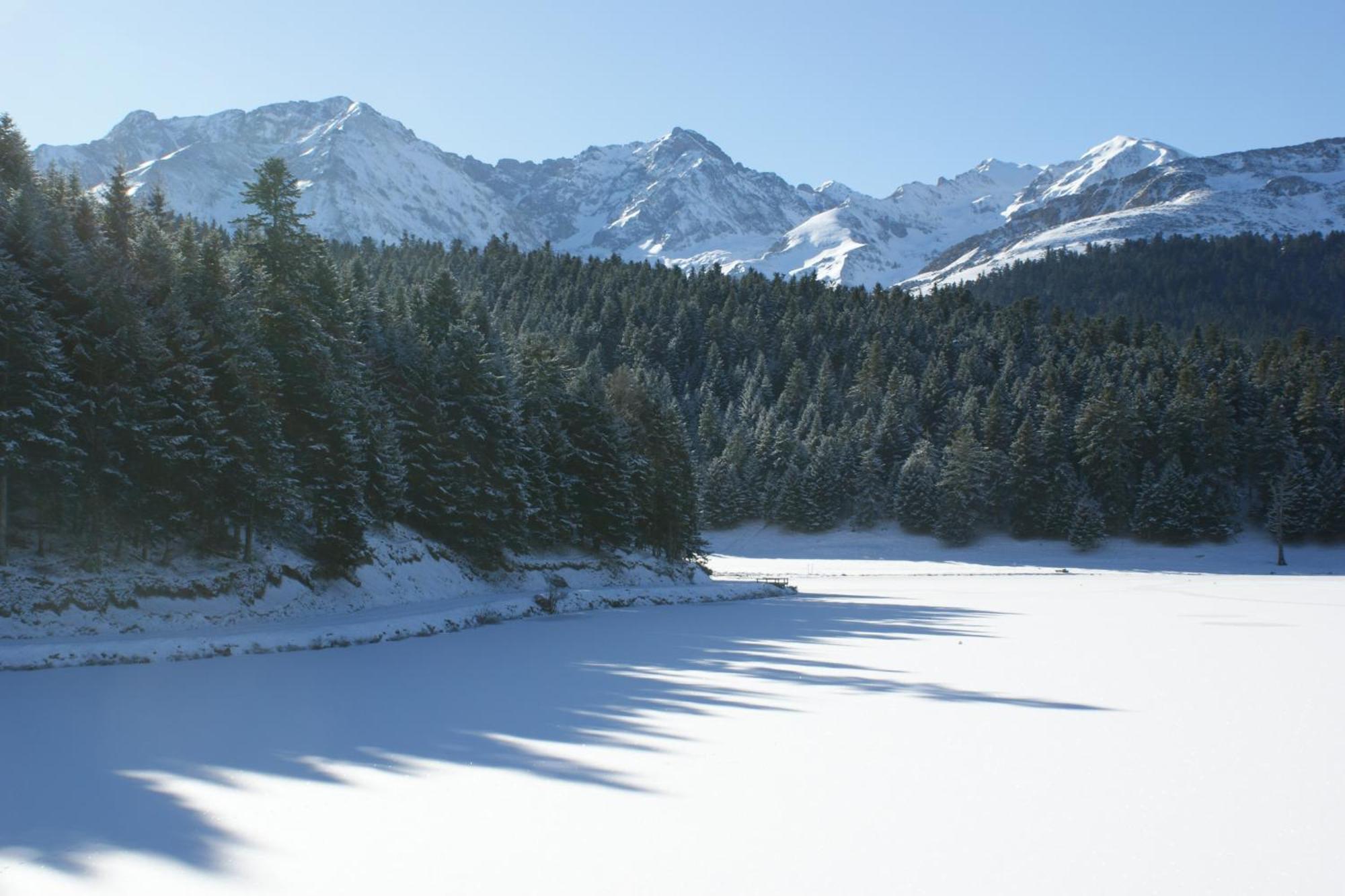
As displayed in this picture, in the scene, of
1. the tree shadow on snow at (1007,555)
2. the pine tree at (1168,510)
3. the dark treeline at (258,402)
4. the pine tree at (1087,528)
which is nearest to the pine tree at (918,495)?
the tree shadow on snow at (1007,555)

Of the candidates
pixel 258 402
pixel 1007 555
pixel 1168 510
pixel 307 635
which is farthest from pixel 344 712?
pixel 1168 510

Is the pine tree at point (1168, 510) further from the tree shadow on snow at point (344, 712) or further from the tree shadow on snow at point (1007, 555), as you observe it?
the tree shadow on snow at point (344, 712)

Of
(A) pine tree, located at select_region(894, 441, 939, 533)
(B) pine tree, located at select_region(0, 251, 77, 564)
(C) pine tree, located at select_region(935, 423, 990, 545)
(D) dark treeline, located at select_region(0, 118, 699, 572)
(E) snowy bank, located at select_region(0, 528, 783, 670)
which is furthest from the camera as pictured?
(A) pine tree, located at select_region(894, 441, 939, 533)

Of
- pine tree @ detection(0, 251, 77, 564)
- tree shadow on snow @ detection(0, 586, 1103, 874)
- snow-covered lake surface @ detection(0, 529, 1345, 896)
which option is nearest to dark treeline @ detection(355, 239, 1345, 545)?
Answer: pine tree @ detection(0, 251, 77, 564)

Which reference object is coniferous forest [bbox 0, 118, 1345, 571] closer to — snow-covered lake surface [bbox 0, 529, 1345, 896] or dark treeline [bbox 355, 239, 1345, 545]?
dark treeline [bbox 355, 239, 1345, 545]

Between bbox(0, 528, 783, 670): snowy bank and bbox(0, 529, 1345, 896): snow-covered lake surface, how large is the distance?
1363 millimetres

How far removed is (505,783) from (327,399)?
2334 cm

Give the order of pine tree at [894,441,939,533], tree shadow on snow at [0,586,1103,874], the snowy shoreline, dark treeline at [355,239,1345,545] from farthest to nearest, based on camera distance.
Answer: pine tree at [894,441,939,533]
dark treeline at [355,239,1345,545]
the snowy shoreline
tree shadow on snow at [0,586,1103,874]

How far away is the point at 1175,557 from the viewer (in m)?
82.8

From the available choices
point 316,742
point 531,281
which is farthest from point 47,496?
point 531,281

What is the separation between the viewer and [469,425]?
3844 centimetres

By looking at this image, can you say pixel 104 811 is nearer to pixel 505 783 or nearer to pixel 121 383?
pixel 505 783

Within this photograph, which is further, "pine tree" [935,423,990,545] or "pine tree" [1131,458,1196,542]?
"pine tree" [935,423,990,545]

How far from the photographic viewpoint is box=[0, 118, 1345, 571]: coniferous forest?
24688mm
